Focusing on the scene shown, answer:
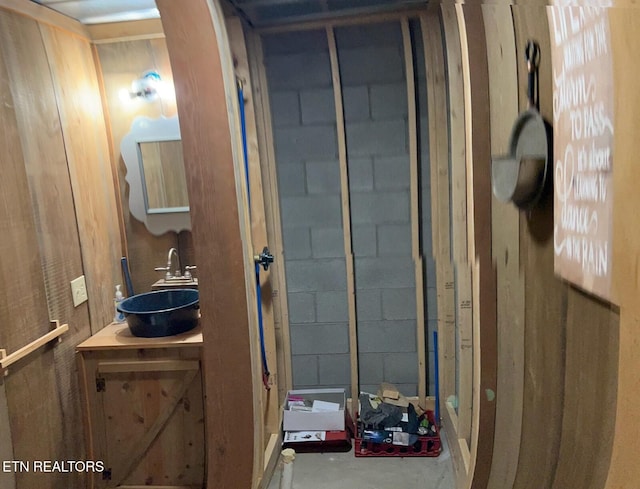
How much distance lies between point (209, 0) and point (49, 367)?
1.63 meters

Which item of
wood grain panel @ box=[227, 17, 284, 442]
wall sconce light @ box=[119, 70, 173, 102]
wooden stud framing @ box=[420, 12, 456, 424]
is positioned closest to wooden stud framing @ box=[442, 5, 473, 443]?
wooden stud framing @ box=[420, 12, 456, 424]

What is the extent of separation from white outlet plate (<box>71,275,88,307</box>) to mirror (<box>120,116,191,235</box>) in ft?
1.51

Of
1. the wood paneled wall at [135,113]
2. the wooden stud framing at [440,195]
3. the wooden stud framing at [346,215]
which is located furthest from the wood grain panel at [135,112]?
the wooden stud framing at [440,195]

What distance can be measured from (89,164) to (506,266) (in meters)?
2.11

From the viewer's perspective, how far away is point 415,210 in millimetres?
2551

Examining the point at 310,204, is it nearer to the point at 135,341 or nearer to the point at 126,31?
the point at 135,341

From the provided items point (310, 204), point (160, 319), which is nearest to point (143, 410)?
point (160, 319)

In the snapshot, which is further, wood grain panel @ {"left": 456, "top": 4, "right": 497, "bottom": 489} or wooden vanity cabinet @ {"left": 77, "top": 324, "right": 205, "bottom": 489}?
wooden vanity cabinet @ {"left": 77, "top": 324, "right": 205, "bottom": 489}

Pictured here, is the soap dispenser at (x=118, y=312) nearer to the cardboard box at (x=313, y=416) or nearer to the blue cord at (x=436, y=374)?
the cardboard box at (x=313, y=416)

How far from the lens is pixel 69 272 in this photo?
2.16 metres

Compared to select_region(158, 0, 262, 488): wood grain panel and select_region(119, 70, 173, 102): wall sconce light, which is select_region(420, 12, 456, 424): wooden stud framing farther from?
select_region(119, 70, 173, 102): wall sconce light

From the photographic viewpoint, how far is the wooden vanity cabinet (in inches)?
81.6

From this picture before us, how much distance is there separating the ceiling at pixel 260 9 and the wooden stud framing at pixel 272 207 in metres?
0.18

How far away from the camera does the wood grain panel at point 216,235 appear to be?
1.47m
